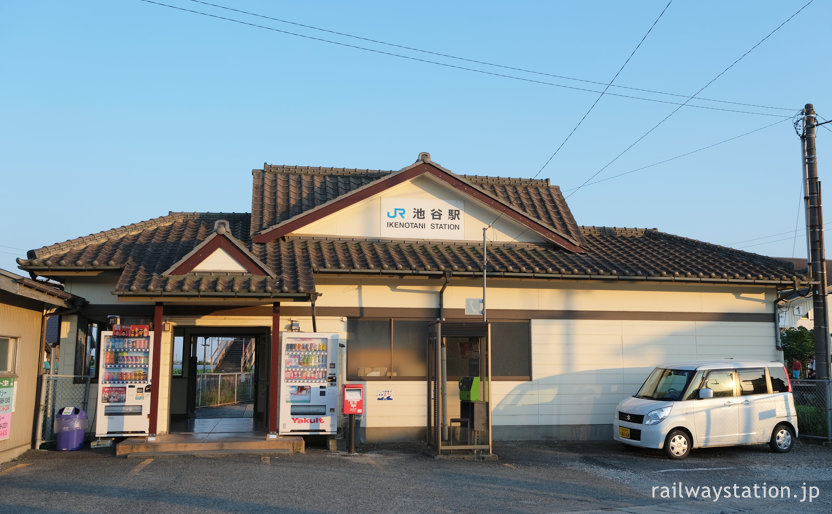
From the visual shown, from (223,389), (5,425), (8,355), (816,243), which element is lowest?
(223,389)

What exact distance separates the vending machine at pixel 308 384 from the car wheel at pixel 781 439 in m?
8.16

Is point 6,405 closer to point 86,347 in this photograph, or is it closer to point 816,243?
point 86,347

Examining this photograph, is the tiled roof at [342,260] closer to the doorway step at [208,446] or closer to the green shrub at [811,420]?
the doorway step at [208,446]

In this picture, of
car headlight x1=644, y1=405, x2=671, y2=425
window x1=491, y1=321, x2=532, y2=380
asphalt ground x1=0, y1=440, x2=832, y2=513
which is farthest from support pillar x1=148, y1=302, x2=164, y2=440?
car headlight x1=644, y1=405, x2=671, y2=425

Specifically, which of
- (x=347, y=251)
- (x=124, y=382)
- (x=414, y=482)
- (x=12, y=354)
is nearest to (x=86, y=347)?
(x=124, y=382)

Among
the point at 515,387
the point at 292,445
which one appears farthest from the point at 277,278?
the point at 515,387

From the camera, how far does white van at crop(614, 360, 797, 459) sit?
12047mm

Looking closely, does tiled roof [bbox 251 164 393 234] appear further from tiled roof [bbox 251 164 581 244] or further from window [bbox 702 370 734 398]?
window [bbox 702 370 734 398]

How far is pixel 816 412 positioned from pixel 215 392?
56.0 feet

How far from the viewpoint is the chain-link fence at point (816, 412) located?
13844mm

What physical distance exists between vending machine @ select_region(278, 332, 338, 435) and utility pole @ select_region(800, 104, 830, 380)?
1014 cm

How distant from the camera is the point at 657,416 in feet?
39.5

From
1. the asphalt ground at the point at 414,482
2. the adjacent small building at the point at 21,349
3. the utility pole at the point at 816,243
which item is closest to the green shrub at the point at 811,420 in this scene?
the utility pole at the point at 816,243

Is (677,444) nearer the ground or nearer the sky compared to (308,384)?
nearer the ground
